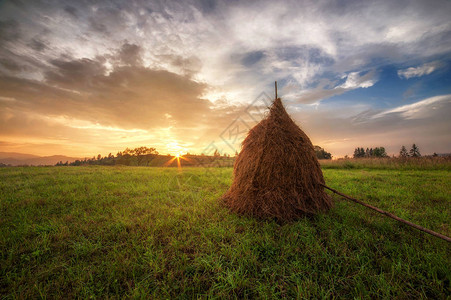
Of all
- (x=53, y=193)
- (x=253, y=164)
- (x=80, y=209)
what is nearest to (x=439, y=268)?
(x=253, y=164)

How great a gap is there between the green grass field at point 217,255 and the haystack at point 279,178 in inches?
12.8

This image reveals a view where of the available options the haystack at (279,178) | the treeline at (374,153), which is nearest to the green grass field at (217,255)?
the haystack at (279,178)

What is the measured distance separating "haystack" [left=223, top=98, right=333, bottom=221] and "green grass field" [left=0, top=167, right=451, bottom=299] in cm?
33

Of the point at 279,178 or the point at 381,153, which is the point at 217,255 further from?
the point at 381,153

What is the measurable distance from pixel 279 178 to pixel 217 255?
92.2 inches

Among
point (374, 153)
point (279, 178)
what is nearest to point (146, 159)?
point (279, 178)

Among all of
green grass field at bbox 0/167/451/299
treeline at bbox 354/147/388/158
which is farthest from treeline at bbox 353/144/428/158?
green grass field at bbox 0/167/451/299

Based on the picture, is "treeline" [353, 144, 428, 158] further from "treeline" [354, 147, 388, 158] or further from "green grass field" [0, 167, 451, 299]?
"green grass field" [0, 167, 451, 299]

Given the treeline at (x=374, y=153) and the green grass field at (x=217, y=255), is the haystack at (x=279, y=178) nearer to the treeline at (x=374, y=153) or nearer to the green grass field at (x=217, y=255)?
the green grass field at (x=217, y=255)

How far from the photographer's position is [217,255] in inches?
106

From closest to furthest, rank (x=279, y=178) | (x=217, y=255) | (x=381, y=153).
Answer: (x=217, y=255), (x=279, y=178), (x=381, y=153)

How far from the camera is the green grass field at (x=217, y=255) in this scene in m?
2.10

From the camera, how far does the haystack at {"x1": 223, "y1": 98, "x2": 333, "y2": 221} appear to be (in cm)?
406

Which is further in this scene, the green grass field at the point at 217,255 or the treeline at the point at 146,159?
the treeline at the point at 146,159
